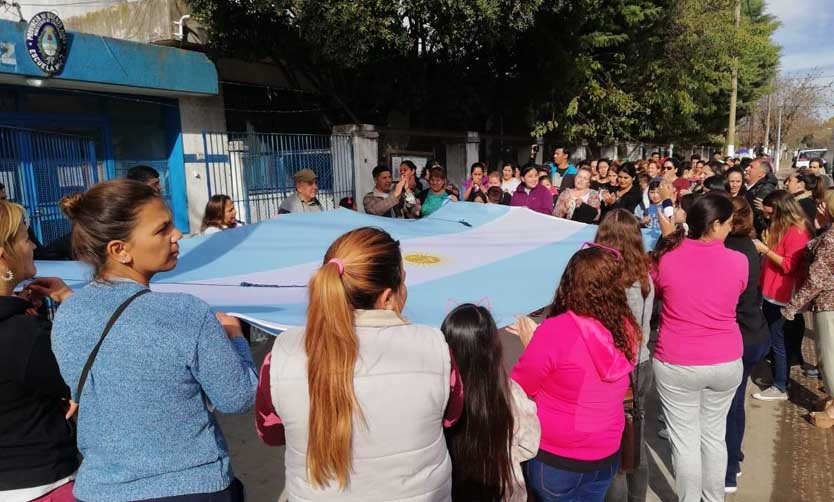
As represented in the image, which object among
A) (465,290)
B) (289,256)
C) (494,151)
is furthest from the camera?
(494,151)

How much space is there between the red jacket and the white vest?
352 cm

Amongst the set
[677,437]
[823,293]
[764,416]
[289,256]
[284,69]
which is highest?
[284,69]

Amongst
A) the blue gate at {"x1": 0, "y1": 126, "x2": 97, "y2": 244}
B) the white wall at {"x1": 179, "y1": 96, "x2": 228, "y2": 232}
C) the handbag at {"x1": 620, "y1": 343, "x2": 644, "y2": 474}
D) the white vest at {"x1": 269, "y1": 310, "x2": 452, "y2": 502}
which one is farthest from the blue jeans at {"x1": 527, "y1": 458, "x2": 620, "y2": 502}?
the white wall at {"x1": 179, "y1": 96, "x2": 228, "y2": 232}

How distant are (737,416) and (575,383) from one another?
5.24 ft

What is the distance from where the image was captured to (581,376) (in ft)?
6.72

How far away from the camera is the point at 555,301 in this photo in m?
2.19

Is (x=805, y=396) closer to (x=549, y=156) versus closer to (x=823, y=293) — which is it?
(x=823, y=293)

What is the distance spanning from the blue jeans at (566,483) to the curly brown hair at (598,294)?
0.46 m

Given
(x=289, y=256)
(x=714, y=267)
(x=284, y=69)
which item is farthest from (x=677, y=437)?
(x=284, y=69)

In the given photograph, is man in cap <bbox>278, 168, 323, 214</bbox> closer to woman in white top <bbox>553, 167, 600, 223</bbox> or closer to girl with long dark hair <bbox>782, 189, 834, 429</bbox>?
woman in white top <bbox>553, 167, 600, 223</bbox>

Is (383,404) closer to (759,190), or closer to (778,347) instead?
(778,347)

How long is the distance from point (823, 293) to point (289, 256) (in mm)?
3347

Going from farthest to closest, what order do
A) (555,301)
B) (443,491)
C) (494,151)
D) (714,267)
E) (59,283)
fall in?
1. (494,151)
2. (714,267)
3. (555,301)
4. (59,283)
5. (443,491)

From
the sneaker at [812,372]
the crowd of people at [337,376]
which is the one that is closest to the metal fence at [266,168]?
the sneaker at [812,372]
